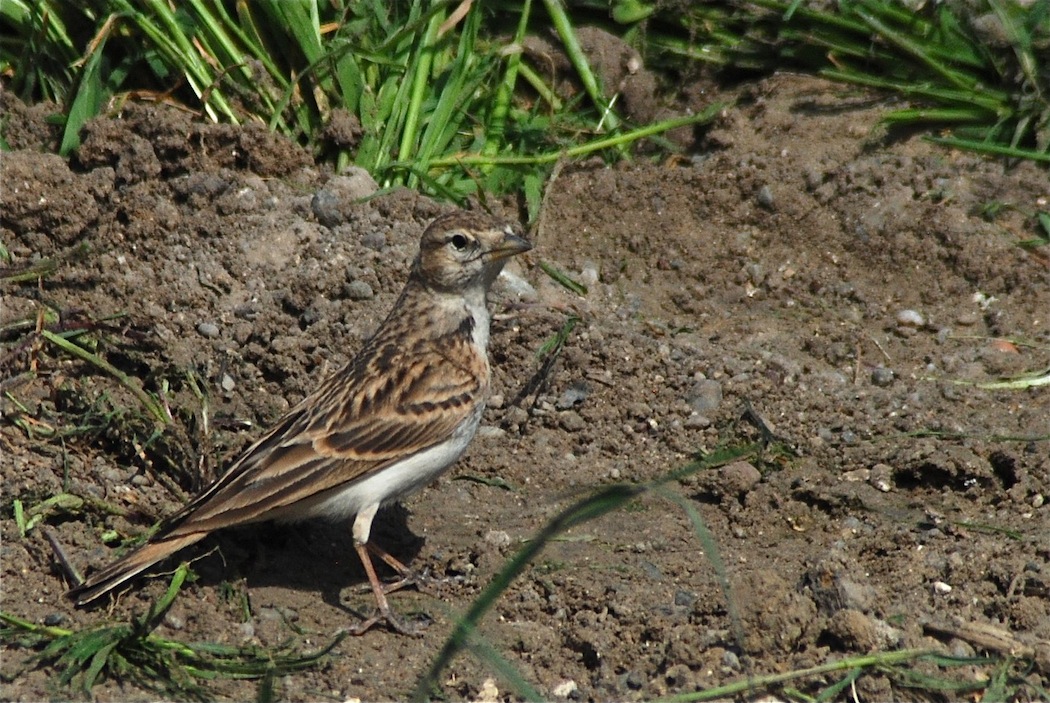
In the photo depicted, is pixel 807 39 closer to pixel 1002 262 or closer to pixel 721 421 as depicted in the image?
pixel 1002 262

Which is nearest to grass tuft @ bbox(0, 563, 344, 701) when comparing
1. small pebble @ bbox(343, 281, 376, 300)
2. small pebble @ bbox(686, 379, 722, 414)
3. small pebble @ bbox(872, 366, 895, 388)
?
small pebble @ bbox(343, 281, 376, 300)

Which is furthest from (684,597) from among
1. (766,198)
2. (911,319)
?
(766,198)

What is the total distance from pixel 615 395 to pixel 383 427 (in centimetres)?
141

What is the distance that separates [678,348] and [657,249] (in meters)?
1.01

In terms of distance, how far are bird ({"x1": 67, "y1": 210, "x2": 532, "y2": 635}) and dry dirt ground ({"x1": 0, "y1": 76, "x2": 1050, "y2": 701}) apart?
276 mm

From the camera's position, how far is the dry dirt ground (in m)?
5.28

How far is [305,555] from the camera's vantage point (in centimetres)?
607

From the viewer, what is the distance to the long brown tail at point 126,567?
5230 millimetres

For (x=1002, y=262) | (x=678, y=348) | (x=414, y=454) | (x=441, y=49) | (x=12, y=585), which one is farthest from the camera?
(x=441, y=49)

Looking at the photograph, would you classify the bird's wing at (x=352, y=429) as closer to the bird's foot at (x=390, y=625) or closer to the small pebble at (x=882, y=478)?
the bird's foot at (x=390, y=625)

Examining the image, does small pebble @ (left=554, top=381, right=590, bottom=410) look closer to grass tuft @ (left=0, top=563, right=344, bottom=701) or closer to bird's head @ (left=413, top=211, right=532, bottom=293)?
bird's head @ (left=413, top=211, right=532, bottom=293)

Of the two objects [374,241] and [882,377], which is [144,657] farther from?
[882,377]

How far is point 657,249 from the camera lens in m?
7.72

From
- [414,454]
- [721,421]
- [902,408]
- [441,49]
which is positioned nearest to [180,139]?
[441,49]
